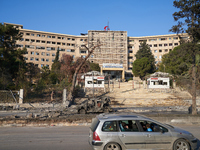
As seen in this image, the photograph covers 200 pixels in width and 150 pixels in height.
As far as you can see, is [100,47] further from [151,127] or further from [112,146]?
[112,146]

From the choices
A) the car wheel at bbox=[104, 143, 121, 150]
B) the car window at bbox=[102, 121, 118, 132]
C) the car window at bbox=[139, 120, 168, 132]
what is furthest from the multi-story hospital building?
the car wheel at bbox=[104, 143, 121, 150]

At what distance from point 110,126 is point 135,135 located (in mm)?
831

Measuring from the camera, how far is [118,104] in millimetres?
24609

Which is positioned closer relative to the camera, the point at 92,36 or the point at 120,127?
the point at 120,127

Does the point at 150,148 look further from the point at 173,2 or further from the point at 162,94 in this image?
the point at 162,94

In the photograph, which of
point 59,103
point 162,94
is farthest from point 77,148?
point 162,94

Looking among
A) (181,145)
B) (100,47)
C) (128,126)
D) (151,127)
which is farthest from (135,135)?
(100,47)

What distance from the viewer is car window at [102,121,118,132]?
18.2 ft

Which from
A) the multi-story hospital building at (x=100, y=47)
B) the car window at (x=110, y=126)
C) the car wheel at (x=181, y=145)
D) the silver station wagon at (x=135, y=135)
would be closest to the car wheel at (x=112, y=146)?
the silver station wagon at (x=135, y=135)

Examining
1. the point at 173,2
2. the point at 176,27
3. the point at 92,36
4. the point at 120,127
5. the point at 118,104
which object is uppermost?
the point at 92,36

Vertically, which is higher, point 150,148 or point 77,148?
point 150,148

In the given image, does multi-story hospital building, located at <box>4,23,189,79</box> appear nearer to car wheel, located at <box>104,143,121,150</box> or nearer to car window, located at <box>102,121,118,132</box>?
car window, located at <box>102,121,118,132</box>

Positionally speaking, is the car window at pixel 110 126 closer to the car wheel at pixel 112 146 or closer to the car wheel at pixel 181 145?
the car wheel at pixel 112 146

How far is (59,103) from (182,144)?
18.4 m
